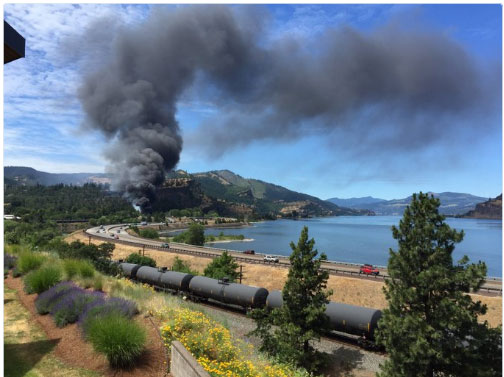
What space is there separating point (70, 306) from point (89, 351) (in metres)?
3.38

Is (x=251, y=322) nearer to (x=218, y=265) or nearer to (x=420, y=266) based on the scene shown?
(x=420, y=266)

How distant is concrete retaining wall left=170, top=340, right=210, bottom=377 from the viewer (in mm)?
8651

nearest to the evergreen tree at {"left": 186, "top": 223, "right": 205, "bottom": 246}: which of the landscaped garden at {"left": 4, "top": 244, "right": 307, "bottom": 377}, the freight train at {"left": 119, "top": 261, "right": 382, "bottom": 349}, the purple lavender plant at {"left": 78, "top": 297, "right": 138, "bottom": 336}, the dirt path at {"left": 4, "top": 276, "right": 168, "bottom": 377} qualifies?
the freight train at {"left": 119, "top": 261, "right": 382, "bottom": 349}

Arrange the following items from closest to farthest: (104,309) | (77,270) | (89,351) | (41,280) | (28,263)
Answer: (89,351), (104,309), (41,280), (77,270), (28,263)

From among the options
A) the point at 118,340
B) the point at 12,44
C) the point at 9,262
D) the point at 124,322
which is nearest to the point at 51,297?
the point at 124,322

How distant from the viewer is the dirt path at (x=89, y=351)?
9867mm

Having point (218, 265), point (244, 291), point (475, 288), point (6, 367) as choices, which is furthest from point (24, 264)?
point (218, 265)

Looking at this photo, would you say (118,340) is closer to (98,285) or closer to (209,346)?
(209,346)

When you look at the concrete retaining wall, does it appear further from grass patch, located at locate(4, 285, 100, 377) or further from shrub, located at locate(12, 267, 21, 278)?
shrub, located at locate(12, 267, 21, 278)

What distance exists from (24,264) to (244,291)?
61.0 feet

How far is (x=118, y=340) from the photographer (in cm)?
980

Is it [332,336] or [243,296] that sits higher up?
[243,296]

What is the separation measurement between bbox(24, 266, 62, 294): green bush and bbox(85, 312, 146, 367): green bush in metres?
8.02

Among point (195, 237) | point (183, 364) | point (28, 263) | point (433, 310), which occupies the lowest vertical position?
point (195, 237)
